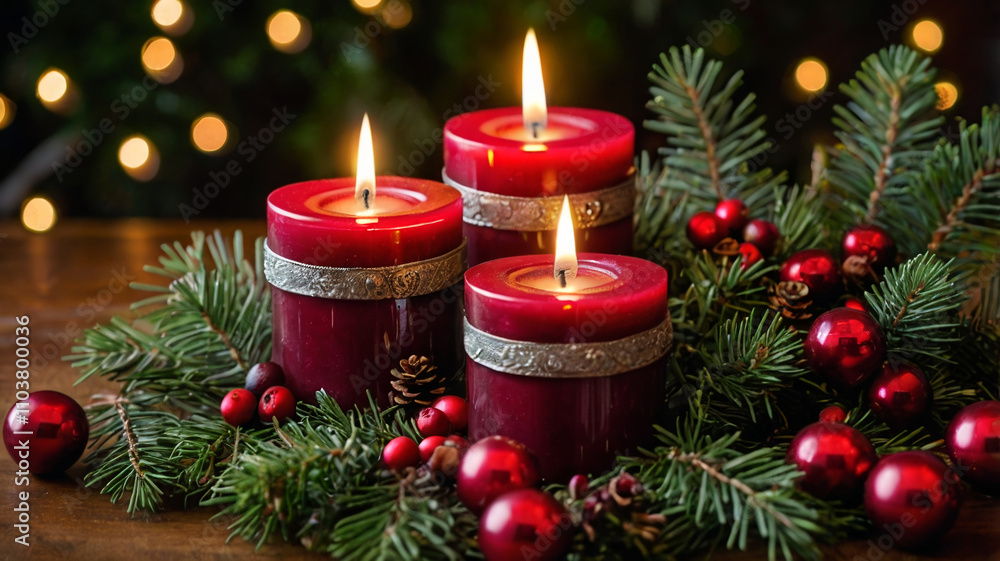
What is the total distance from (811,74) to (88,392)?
1170 millimetres

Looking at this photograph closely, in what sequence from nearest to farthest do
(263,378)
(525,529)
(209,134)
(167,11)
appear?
(525,529)
(263,378)
(167,11)
(209,134)

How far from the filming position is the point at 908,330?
28.4 inches

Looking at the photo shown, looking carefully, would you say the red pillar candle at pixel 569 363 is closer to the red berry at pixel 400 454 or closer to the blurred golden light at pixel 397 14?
the red berry at pixel 400 454

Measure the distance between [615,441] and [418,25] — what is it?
1.08 meters

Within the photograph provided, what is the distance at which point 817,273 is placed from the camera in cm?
78

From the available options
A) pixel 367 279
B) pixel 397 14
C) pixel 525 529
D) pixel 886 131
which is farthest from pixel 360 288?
pixel 397 14

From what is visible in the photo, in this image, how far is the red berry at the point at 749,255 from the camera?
0.83m

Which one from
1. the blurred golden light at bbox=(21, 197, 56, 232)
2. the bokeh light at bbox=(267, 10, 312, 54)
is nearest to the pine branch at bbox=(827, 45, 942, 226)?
the bokeh light at bbox=(267, 10, 312, 54)

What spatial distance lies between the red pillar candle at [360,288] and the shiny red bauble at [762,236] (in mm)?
271

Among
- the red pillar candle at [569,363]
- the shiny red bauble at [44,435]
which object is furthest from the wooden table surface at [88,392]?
the red pillar candle at [569,363]

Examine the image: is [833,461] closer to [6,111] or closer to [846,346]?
[846,346]

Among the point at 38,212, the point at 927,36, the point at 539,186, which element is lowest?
the point at 38,212

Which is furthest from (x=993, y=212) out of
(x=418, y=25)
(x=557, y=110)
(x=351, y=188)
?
(x=418, y=25)

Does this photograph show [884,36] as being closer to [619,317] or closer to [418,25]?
[418,25]
